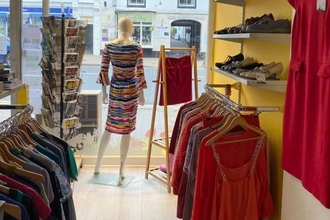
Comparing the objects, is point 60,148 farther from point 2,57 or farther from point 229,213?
point 2,57

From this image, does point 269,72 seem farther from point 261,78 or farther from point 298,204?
point 298,204

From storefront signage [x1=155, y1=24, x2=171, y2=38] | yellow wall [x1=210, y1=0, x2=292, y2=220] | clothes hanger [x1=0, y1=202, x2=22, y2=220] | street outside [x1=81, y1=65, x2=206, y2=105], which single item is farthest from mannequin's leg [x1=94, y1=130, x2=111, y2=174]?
clothes hanger [x1=0, y1=202, x2=22, y2=220]

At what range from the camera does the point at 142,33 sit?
15.4 feet

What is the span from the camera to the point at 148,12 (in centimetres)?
467

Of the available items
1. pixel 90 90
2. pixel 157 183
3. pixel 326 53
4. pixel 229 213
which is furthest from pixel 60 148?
pixel 90 90

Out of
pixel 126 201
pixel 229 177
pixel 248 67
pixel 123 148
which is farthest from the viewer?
pixel 123 148

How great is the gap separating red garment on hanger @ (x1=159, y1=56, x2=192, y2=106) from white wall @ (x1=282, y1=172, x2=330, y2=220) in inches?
80.3

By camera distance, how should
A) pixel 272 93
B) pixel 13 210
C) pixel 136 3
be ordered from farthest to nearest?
1. pixel 136 3
2. pixel 272 93
3. pixel 13 210

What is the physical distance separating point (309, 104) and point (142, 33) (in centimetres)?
309

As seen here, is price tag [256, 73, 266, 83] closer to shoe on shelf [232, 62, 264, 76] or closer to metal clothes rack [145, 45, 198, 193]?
shoe on shelf [232, 62, 264, 76]

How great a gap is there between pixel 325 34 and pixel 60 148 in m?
1.37

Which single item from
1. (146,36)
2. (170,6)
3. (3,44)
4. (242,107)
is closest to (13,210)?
(242,107)

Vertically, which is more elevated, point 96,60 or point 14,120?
point 96,60

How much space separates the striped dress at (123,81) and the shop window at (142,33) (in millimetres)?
551
